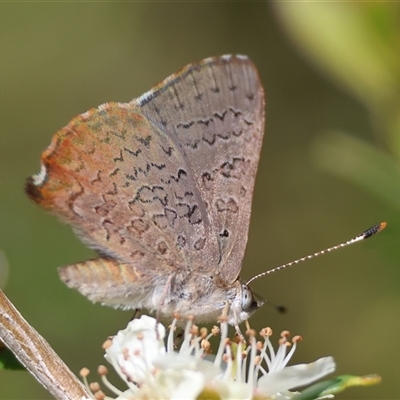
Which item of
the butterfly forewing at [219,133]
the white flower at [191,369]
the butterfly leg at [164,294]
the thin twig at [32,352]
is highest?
the butterfly forewing at [219,133]

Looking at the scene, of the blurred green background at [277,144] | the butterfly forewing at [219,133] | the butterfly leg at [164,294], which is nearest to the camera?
the butterfly leg at [164,294]

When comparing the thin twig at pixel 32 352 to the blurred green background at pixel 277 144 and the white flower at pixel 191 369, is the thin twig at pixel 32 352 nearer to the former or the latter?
the white flower at pixel 191 369

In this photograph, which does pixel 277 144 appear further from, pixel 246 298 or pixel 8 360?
pixel 8 360

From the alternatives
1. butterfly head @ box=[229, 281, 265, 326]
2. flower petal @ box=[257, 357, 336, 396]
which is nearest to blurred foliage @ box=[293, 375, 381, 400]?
flower petal @ box=[257, 357, 336, 396]

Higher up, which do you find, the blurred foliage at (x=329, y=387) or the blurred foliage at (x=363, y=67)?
the blurred foliage at (x=363, y=67)

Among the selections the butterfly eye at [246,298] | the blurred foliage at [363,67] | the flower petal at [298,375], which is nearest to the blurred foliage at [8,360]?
the flower petal at [298,375]

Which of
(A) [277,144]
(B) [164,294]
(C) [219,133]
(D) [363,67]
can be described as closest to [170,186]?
(C) [219,133]

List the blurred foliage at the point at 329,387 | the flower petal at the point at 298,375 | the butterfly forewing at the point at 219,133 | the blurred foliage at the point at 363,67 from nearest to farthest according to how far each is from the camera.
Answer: the blurred foliage at the point at 329,387 < the flower petal at the point at 298,375 < the butterfly forewing at the point at 219,133 < the blurred foliage at the point at 363,67

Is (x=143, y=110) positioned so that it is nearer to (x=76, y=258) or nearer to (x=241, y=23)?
(x=76, y=258)
